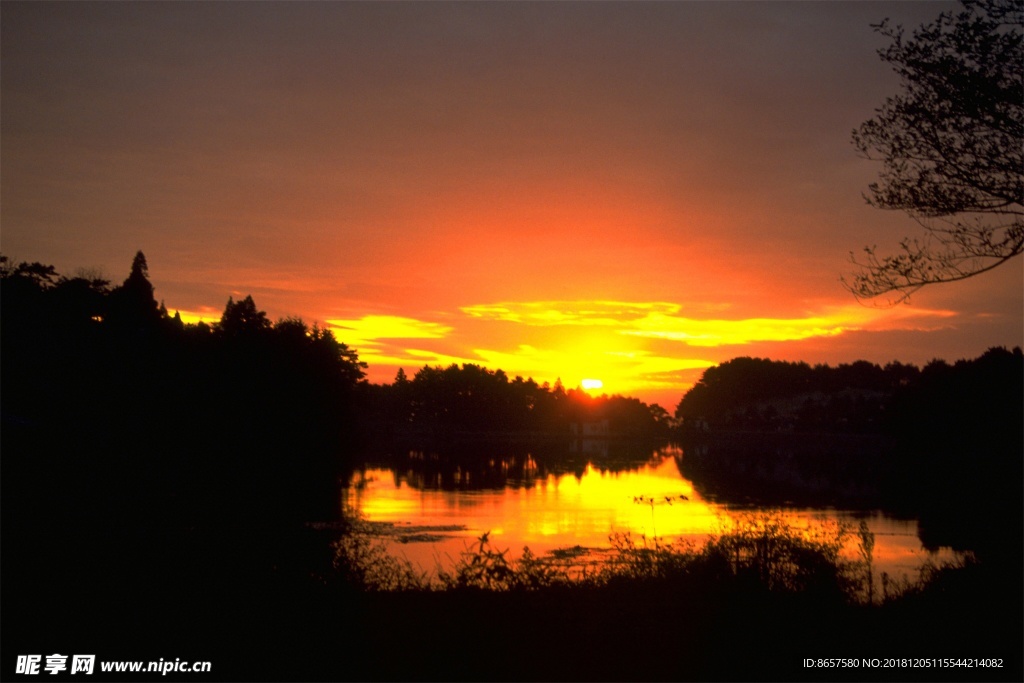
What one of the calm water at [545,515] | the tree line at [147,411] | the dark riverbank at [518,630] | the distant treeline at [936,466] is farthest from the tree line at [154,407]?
the distant treeline at [936,466]

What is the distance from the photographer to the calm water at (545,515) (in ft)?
101

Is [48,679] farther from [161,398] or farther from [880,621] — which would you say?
[161,398]

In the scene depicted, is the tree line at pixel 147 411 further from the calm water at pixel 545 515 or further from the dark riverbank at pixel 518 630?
the dark riverbank at pixel 518 630

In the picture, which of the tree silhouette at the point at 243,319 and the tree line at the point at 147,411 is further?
the tree silhouette at the point at 243,319

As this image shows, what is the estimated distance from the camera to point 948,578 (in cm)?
1616

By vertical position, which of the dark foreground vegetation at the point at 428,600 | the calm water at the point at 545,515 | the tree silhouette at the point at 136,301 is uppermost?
the tree silhouette at the point at 136,301

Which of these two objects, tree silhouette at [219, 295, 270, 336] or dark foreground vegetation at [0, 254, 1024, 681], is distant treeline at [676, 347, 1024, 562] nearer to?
dark foreground vegetation at [0, 254, 1024, 681]

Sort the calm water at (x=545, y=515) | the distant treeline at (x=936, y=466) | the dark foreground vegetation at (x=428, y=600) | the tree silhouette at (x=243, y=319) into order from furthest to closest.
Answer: the tree silhouette at (x=243, y=319), the distant treeline at (x=936, y=466), the calm water at (x=545, y=515), the dark foreground vegetation at (x=428, y=600)

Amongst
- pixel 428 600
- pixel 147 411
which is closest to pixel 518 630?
pixel 428 600

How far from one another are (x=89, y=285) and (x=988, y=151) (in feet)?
213

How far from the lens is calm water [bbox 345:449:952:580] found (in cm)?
3077

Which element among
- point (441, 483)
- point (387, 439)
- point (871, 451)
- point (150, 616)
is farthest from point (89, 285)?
point (871, 451)

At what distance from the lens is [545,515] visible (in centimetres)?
4238

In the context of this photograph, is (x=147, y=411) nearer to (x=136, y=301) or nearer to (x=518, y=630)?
(x=136, y=301)
